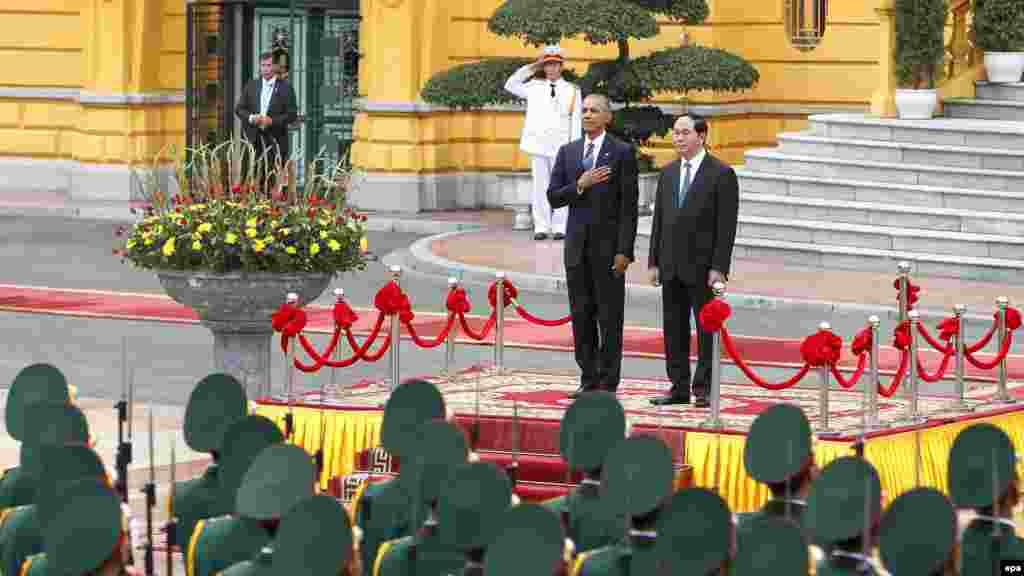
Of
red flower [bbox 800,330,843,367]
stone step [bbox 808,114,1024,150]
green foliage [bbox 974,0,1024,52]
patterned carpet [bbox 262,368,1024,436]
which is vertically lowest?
patterned carpet [bbox 262,368,1024,436]

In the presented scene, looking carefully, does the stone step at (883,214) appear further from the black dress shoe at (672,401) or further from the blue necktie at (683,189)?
the black dress shoe at (672,401)

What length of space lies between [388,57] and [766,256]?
23.0ft

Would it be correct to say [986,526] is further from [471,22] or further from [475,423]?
[471,22]

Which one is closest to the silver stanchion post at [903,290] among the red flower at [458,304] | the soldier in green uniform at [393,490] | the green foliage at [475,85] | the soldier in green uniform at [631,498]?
the red flower at [458,304]

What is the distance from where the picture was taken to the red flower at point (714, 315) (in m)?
13.2

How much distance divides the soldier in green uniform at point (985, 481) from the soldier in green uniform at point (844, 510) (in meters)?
0.44

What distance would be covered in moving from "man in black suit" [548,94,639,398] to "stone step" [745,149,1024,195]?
33.1ft

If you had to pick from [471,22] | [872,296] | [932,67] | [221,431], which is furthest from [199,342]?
[471,22]

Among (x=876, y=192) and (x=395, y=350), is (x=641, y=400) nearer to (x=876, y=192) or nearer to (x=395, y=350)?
(x=395, y=350)

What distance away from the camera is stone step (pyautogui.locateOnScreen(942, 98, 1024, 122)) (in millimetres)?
25484

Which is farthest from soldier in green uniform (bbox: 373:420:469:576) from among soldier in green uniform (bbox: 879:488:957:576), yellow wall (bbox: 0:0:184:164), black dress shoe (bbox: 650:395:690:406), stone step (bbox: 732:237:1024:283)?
yellow wall (bbox: 0:0:184:164)

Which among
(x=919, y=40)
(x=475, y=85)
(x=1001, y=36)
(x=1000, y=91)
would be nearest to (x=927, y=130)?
(x=919, y=40)

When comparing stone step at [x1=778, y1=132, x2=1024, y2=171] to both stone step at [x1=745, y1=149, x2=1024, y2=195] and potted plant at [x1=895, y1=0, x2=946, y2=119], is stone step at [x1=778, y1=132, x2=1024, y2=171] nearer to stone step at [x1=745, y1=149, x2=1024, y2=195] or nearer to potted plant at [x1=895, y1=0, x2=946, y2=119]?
stone step at [x1=745, y1=149, x2=1024, y2=195]

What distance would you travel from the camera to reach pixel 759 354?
60.0ft
